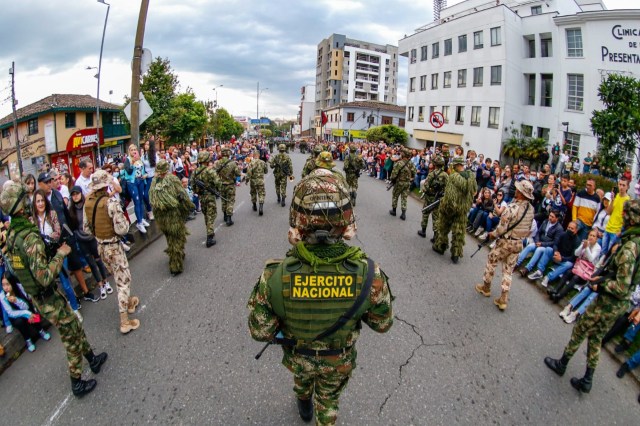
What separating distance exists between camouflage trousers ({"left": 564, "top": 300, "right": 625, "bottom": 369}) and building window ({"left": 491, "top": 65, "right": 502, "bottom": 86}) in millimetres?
Answer: 25273

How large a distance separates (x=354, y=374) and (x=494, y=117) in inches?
1036

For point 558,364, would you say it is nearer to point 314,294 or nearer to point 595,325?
point 595,325

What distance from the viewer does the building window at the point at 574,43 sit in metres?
20.2

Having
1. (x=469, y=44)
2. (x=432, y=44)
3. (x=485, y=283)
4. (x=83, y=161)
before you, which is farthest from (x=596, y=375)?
(x=432, y=44)

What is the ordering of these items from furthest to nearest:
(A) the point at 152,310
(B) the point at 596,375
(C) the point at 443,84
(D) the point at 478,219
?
(C) the point at 443,84 → (D) the point at 478,219 → (A) the point at 152,310 → (B) the point at 596,375

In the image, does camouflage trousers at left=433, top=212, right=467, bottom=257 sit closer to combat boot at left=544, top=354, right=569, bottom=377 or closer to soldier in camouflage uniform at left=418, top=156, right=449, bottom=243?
soldier in camouflage uniform at left=418, top=156, right=449, bottom=243

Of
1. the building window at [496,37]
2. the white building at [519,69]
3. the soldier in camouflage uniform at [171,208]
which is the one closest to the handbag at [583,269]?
the soldier in camouflage uniform at [171,208]

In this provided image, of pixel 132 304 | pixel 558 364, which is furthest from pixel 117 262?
pixel 558 364

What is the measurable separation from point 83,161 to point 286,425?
6372 millimetres

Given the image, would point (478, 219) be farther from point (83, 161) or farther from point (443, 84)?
point (443, 84)

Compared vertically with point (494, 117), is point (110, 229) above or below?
below

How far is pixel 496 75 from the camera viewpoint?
25.2 m

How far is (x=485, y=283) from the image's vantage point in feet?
A: 18.5

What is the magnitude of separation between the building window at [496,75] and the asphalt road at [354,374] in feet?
76.9
